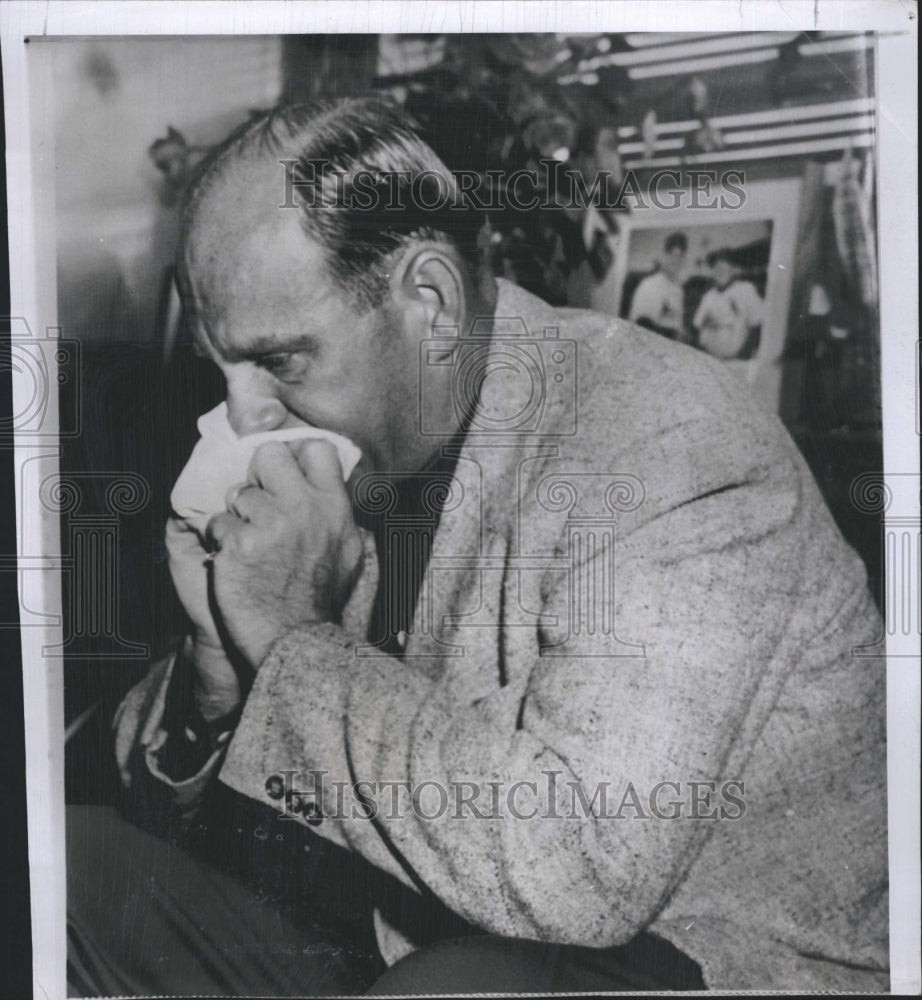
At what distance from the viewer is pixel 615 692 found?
1719mm

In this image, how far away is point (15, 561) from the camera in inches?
71.7

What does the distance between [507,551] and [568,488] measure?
162mm

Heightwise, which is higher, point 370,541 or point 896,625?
point 370,541

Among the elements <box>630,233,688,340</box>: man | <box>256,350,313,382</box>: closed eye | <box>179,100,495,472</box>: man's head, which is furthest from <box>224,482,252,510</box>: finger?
<box>630,233,688,340</box>: man

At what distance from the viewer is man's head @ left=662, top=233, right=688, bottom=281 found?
1.77 meters

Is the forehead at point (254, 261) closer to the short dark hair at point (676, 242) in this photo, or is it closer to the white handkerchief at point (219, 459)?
the white handkerchief at point (219, 459)

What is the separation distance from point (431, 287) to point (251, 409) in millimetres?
406

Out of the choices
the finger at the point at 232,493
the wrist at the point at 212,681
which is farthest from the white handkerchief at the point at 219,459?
the wrist at the point at 212,681

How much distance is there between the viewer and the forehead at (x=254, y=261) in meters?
1.76

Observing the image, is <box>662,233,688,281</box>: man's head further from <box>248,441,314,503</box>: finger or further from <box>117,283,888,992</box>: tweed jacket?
<box>248,441,314,503</box>: finger

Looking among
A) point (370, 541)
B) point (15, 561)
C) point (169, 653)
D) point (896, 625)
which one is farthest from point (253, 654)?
point (896, 625)

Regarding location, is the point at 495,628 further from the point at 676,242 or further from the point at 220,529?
the point at 676,242

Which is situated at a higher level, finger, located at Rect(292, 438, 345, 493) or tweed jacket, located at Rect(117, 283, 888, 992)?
finger, located at Rect(292, 438, 345, 493)

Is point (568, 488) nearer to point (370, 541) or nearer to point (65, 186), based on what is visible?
point (370, 541)
